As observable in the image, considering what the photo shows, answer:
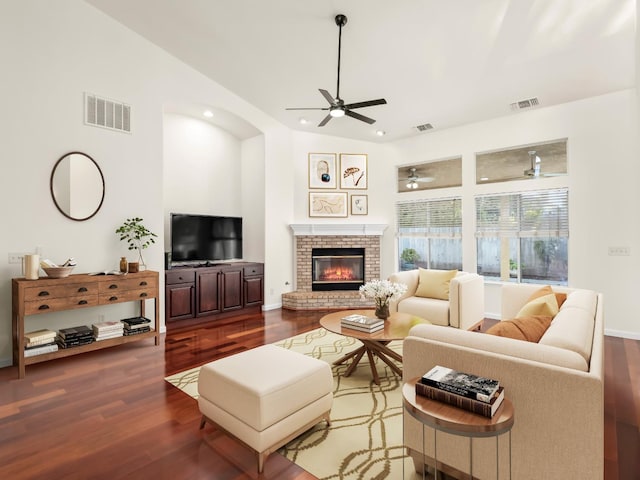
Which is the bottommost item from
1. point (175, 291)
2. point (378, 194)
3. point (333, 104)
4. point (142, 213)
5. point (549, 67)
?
point (175, 291)

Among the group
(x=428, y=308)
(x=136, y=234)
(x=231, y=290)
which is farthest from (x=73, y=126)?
(x=428, y=308)

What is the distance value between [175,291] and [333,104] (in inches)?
131

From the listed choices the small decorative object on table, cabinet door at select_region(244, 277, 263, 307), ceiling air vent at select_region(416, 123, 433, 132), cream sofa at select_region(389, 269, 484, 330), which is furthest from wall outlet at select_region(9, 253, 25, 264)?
ceiling air vent at select_region(416, 123, 433, 132)

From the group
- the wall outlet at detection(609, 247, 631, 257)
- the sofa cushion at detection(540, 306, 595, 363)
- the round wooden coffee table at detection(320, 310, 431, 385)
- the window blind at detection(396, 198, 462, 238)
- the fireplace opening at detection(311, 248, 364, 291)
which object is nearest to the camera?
the sofa cushion at detection(540, 306, 595, 363)

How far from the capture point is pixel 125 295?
3.96 metres

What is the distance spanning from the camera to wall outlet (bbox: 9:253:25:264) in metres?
3.49

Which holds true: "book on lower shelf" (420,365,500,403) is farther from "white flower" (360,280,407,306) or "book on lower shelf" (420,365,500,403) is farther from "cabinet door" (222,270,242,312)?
"cabinet door" (222,270,242,312)

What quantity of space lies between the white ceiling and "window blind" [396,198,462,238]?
1487 mm

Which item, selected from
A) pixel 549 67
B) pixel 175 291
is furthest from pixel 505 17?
pixel 175 291

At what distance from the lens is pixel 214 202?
618 cm

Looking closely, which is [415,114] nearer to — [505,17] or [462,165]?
[462,165]

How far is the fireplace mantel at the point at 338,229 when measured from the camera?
6.49 meters

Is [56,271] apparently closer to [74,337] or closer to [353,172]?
[74,337]

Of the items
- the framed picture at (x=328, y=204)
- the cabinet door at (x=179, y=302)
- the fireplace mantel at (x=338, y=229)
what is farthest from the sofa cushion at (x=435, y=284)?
the cabinet door at (x=179, y=302)
